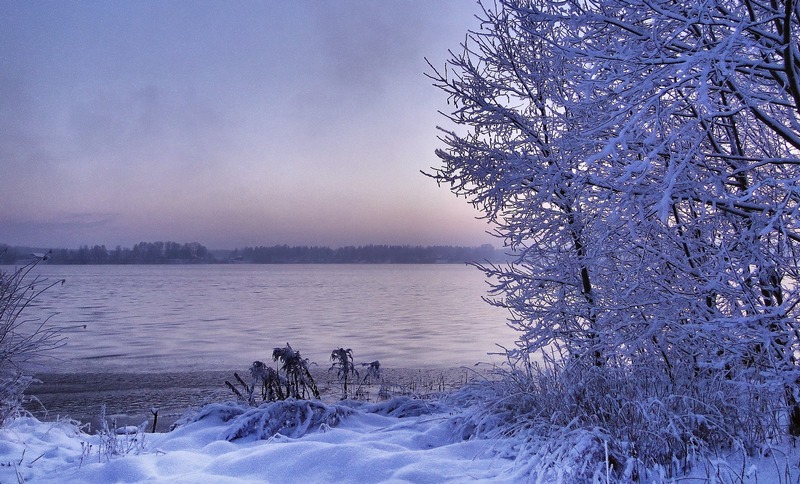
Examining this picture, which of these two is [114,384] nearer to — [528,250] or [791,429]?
[528,250]

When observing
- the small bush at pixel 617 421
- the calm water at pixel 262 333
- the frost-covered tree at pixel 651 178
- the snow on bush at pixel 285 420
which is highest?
the frost-covered tree at pixel 651 178

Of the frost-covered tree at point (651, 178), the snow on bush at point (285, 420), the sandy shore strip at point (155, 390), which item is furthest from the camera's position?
the sandy shore strip at point (155, 390)

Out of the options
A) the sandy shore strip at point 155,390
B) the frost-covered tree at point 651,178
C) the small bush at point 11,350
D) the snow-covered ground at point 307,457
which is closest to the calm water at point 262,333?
the sandy shore strip at point 155,390

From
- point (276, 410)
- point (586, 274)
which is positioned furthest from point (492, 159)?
point (276, 410)

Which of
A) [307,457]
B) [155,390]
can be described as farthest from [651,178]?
[155,390]

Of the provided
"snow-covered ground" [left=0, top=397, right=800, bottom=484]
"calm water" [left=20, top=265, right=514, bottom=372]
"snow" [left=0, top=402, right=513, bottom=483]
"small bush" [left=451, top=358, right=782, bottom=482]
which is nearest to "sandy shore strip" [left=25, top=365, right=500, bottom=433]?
"calm water" [left=20, top=265, right=514, bottom=372]

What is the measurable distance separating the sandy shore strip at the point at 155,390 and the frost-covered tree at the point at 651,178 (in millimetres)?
3813

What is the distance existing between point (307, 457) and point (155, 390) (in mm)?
8987

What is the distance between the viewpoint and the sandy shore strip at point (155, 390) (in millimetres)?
10094

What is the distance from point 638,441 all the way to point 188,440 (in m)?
4.44

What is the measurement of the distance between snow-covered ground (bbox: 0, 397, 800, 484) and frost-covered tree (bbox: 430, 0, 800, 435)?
123 cm

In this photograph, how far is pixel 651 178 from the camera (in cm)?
561

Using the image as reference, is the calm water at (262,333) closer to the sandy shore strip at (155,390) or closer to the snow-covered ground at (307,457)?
the sandy shore strip at (155,390)

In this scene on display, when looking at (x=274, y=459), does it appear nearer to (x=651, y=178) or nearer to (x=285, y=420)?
(x=285, y=420)
